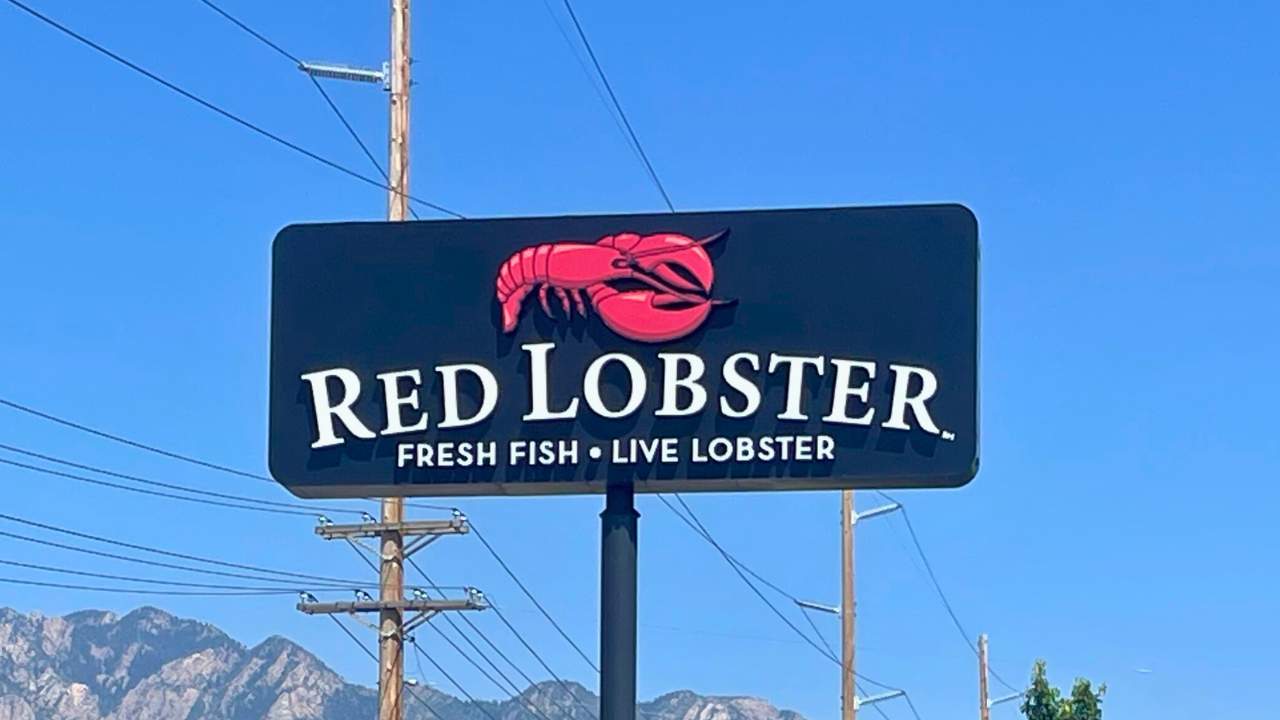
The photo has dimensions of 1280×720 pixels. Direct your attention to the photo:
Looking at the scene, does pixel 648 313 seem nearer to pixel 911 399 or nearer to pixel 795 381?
pixel 795 381

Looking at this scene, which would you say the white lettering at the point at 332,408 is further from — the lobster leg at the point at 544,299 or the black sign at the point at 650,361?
the lobster leg at the point at 544,299

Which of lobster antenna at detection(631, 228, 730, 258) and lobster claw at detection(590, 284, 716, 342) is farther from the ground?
lobster antenna at detection(631, 228, 730, 258)

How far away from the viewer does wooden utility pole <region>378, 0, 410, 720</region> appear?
29.0m

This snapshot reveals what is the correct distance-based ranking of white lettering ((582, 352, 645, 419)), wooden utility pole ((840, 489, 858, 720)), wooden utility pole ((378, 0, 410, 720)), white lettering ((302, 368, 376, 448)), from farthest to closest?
wooden utility pole ((840, 489, 858, 720)) → wooden utility pole ((378, 0, 410, 720)) → white lettering ((302, 368, 376, 448)) → white lettering ((582, 352, 645, 419))

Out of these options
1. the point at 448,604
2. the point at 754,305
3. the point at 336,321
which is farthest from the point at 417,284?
the point at 448,604

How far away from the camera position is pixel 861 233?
1420cm

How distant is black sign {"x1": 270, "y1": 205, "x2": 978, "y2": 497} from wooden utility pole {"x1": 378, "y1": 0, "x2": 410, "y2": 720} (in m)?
13.1

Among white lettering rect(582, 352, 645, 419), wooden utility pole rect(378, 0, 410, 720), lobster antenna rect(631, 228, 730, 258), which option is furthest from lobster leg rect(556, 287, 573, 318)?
wooden utility pole rect(378, 0, 410, 720)

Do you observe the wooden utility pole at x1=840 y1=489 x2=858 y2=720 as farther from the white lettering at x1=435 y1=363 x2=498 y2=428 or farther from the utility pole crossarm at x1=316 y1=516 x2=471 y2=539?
the white lettering at x1=435 y1=363 x2=498 y2=428

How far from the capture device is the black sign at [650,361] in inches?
549

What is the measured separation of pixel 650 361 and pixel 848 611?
32439 millimetres

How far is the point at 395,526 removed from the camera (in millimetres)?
32781

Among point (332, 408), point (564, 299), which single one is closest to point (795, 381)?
point (564, 299)

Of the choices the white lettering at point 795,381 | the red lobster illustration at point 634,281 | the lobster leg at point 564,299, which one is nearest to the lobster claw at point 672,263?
the red lobster illustration at point 634,281
